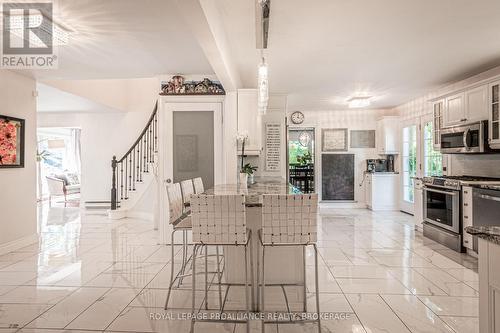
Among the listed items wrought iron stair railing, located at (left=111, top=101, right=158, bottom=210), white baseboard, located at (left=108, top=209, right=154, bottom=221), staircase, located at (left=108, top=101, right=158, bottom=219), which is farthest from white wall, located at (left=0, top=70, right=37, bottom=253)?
wrought iron stair railing, located at (left=111, top=101, right=158, bottom=210)

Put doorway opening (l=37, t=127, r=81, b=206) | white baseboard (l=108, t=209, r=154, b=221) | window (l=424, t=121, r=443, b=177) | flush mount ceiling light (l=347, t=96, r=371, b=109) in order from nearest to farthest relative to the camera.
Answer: window (l=424, t=121, r=443, b=177)
flush mount ceiling light (l=347, t=96, r=371, b=109)
white baseboard (l=108, t=209, r=154, b=221)
doorway opening (l=37, t=127, r=81, b=206)

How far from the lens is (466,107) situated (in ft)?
15.3

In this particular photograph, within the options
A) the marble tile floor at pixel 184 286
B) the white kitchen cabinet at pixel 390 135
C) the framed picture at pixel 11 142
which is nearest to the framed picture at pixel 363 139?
the white kitchen cabinet at pixel 390 135

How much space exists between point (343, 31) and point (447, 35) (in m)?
1.19

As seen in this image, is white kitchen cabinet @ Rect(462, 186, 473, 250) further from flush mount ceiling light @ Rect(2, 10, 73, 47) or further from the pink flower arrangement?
the pink flower arrangement

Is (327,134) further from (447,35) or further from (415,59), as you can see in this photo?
(447,35)

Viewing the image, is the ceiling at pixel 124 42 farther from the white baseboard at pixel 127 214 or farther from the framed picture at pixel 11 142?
the white baseboard at pixel 127 214

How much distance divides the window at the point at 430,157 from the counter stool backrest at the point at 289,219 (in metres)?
4.78

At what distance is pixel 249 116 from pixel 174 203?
91.7 inches

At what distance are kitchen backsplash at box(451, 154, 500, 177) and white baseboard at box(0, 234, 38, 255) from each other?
275 inches

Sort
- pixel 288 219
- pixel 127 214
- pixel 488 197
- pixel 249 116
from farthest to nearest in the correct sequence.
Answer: pixel 127 214 < pixel 249 116 < pixel 488 197 < pixel 288 219

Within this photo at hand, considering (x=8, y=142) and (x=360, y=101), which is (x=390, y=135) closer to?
(x=360, y=101)

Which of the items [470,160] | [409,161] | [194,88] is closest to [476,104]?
[470,160]

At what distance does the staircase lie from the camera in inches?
270
